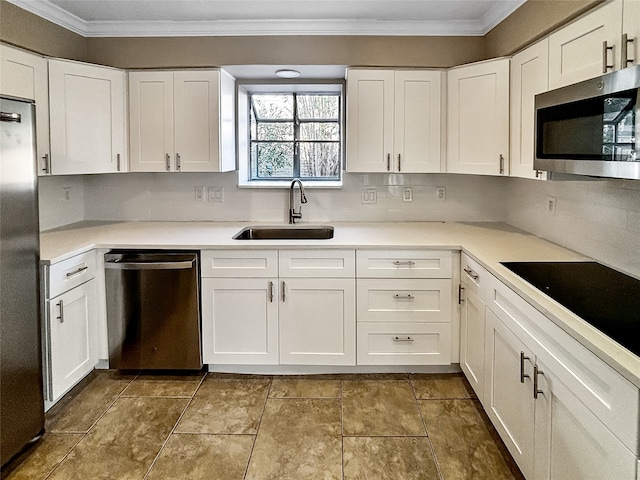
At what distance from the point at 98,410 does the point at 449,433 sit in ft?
6.04

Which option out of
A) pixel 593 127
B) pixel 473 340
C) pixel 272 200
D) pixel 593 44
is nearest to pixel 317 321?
pixel 473 340

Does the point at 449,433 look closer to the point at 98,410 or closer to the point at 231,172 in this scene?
the point at 98,410

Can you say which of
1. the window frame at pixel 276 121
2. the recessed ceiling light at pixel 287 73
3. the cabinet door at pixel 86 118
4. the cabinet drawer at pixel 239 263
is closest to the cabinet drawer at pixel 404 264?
the cabinet drawer at pixel 239 263

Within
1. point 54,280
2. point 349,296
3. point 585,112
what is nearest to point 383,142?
point 349,296

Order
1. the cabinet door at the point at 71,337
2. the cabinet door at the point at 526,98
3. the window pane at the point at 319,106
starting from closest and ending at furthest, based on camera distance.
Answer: the cabinet door at the point at 526,98, the cabinet door at the point at 71,337, the window pane at the point at 319,106

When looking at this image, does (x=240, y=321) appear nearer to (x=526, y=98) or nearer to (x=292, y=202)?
(x=292, y=202)

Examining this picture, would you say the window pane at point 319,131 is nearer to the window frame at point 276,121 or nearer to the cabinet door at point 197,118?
the window frame at point 276,121

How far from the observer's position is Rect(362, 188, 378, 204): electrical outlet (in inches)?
160

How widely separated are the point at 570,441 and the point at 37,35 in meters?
3.41

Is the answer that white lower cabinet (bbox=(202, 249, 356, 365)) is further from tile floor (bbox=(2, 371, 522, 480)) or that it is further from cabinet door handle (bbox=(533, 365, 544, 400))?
cabinet door handle (bbox=(533, 365, 544, 400))

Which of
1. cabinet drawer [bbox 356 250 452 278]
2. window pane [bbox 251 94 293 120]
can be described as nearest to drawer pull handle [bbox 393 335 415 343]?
cabinet drawer [bbox 356 250 452 278]

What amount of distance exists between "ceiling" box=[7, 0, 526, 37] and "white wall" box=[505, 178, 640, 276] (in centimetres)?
111

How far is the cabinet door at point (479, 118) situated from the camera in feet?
10.6

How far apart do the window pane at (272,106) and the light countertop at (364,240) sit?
0.90 meters
